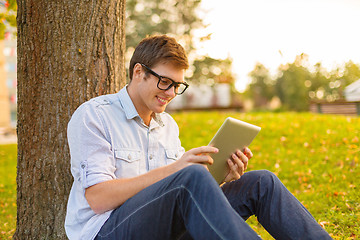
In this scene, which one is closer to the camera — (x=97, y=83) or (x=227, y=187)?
(x=227, y=187)

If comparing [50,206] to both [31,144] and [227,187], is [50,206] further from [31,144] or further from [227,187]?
[227,187]

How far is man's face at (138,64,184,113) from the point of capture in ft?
6.97

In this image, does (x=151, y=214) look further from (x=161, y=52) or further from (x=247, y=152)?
(x=161, y=52)

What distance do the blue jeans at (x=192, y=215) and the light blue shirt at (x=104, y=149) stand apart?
7.3 inches

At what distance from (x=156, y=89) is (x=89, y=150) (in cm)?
53

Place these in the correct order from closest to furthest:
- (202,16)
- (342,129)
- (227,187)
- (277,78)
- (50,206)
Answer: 1. (227,187)
2. (50,206)
3. (342,129)
4. (202,16)
5. (277,78)

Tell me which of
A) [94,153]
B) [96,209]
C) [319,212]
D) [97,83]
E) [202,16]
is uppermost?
[202,16]

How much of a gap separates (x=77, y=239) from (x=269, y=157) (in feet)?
13.5

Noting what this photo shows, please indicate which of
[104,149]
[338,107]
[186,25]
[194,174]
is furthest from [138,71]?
[186,25]

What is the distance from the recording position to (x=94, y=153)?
188 cm

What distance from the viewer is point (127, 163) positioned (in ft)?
6.73

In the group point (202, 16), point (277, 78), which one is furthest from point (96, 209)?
point (277, 78)

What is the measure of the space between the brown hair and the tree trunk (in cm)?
75

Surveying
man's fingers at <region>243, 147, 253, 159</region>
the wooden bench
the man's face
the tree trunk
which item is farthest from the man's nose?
the wooden bench
